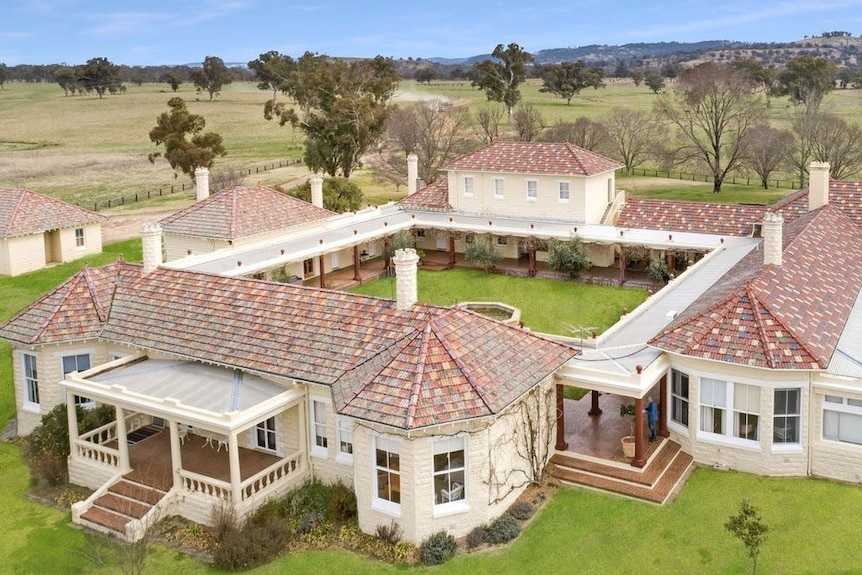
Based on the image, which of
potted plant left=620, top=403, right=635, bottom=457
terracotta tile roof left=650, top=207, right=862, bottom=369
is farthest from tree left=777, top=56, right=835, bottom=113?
potted plant left=620, top=403, right=635, bottom=457

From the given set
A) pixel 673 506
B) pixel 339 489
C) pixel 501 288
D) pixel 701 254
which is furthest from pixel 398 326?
pixel 701 254

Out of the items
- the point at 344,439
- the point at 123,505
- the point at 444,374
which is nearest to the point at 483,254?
the point at 344,439

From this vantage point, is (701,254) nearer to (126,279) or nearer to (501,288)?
(501,288)

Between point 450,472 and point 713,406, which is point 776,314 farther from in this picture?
point 450,472

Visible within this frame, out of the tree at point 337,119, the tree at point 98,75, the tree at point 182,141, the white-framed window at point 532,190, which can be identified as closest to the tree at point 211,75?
the tree at point 98,75

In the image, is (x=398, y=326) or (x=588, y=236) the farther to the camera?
(x=588, y=236)
